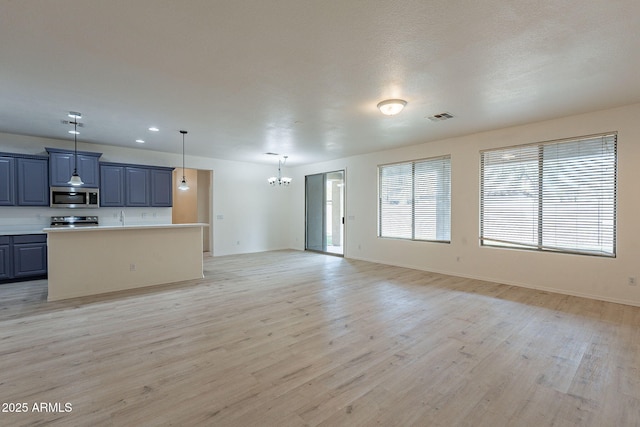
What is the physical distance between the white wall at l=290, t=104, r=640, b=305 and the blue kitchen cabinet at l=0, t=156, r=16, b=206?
6.84 meters

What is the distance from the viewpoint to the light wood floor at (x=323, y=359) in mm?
1915

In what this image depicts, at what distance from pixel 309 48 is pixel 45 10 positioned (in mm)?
1958

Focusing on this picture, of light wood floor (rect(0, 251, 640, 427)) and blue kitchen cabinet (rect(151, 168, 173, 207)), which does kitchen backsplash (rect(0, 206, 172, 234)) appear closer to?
blue kitchen cabinet (rect(151, 168, 173, 207))

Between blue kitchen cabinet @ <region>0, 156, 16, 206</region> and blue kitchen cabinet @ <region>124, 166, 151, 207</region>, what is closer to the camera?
blue kitchen cabinet @ <region>0, 156, 16, 206</region>

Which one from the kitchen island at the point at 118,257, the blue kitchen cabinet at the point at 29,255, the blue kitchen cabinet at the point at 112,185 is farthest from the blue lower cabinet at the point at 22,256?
the kitchen island at the point at 118,257

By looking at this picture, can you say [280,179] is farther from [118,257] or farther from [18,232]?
[18,232]

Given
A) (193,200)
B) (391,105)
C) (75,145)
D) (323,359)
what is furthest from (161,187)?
(323,359)

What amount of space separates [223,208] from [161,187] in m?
1.83

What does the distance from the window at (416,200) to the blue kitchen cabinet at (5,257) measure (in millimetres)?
7381

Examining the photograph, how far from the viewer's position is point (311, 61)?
9.33 ft

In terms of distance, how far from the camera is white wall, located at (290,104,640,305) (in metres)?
4.07

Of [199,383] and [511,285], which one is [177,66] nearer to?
[199,383]

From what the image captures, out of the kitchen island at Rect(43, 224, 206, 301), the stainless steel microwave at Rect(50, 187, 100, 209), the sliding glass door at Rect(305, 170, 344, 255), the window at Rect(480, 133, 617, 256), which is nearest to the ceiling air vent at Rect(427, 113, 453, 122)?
the window at Rect(480, 133, 617, 256)

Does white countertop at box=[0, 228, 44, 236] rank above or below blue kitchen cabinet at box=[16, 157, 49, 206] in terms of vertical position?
below
